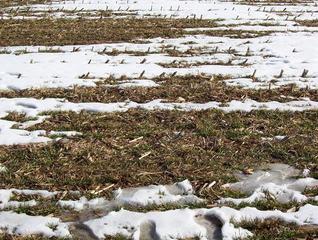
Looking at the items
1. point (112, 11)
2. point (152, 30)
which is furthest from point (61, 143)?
point (112, 11)

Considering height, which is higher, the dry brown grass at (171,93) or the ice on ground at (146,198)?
the dry brown grass at (171,93)

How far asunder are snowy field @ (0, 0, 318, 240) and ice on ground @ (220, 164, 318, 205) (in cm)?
3

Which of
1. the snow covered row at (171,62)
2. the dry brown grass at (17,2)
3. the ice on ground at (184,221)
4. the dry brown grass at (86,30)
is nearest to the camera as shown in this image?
the ice on ground at (184,221)

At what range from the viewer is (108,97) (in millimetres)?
11836

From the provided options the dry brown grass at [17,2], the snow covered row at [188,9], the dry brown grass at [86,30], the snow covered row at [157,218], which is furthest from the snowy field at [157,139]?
the dry brown grass at [17,2]

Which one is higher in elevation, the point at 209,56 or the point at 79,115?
the point at 209,56

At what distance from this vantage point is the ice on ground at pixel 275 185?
7094 millimetres

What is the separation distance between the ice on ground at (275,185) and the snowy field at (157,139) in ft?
0.09

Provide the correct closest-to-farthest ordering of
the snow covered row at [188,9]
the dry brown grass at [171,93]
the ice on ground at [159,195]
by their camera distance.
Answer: the ice on ground at [159,195] → the dry brown grass at [171,93] → the snow covered row at [188,9]

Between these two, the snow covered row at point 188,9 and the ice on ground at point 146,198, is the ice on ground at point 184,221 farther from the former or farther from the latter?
the snow covered row at point 188,9

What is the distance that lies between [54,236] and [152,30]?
1696 cm

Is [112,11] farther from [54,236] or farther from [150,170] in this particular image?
[54,236]

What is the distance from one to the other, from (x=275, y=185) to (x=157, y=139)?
2515mm

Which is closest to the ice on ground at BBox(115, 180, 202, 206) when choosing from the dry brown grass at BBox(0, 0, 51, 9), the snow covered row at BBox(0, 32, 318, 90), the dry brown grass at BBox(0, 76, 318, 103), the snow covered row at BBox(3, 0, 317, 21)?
the dry brown grass at BBox(0, 76, 318, 103)
